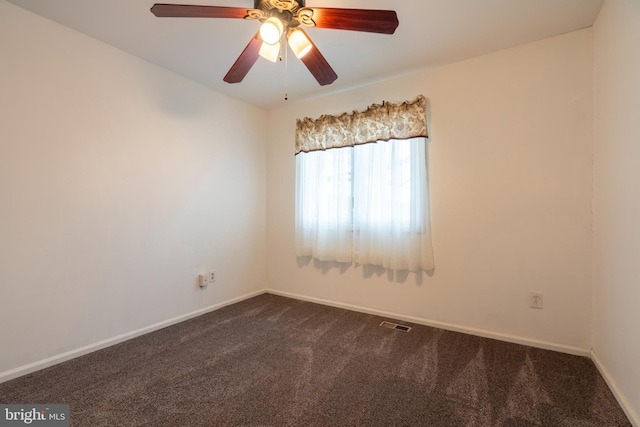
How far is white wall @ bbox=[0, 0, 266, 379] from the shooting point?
182 centimetres

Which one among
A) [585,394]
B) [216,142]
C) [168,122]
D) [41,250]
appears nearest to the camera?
[585,394]

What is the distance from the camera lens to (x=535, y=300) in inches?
85.5

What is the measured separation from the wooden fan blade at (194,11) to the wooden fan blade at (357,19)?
41 cm

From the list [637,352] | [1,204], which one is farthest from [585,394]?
[1,204]

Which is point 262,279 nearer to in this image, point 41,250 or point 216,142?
point 216,142

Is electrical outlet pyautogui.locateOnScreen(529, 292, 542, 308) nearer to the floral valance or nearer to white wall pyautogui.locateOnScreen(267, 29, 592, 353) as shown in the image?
white wall pyautogui.locateOnScreen(267, 29, 592, 353)

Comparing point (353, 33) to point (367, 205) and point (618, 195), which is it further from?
point (618, 195)

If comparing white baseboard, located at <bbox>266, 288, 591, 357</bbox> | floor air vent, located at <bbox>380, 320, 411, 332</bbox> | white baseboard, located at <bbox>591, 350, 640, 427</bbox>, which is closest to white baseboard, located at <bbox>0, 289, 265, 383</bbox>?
white baseboard, located at <bbox>266, 288, 591, 357</bbox>

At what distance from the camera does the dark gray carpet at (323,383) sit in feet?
4.72

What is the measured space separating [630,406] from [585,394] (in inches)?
7.6

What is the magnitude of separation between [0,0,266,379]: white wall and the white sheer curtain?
1.00m

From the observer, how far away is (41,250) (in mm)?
1905

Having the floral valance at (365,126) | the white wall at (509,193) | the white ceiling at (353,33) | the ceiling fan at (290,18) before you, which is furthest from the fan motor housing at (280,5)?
the white wall at (509,193)

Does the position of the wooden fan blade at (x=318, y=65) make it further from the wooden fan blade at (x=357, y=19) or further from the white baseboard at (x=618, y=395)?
the white baseboard at (x=618, y=395)
